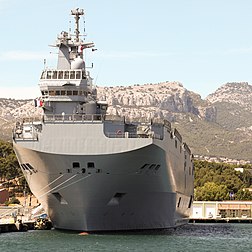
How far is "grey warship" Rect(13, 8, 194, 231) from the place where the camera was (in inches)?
2092

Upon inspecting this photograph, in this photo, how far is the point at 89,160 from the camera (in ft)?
173

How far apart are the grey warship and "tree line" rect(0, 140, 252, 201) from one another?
215ft

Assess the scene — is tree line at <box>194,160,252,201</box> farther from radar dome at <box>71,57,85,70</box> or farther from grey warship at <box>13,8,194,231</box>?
radar dome at <box>71,57,85,70</box>

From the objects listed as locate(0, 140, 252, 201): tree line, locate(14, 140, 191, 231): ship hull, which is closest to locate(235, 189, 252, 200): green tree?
locate(0, 140, 252, 201): tree line

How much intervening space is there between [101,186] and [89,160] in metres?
2.26

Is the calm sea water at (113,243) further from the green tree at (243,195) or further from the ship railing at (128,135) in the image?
the green tree at (243,195)

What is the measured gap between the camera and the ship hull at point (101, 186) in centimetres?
5334

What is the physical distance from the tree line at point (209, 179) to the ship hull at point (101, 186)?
68.5 metres

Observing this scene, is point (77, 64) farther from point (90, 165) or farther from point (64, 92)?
point (90, 165)

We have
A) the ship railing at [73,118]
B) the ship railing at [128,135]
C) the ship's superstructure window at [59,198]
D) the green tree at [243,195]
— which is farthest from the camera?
the green tree at [243,195]

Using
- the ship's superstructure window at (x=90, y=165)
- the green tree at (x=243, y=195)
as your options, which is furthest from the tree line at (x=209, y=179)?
the ship's superstructure window at (x=90, y=165)

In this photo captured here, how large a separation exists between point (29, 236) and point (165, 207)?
11664 millimetres

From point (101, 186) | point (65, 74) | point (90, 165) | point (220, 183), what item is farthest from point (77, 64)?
point (220, 183)

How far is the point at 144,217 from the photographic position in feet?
190
